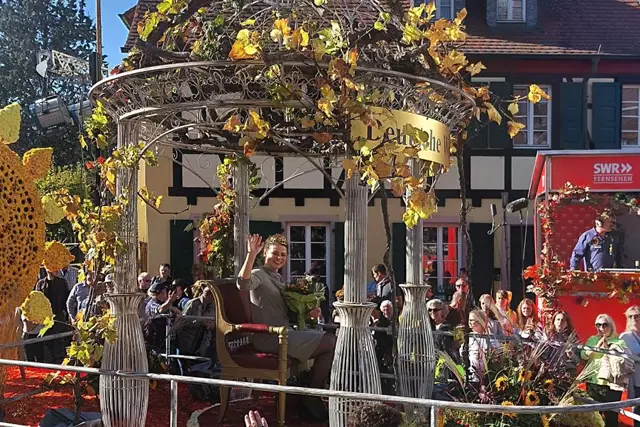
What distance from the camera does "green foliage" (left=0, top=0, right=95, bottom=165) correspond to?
36.6 metres

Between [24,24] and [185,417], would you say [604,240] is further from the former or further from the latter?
[24,24]

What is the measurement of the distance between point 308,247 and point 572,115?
18.6ft

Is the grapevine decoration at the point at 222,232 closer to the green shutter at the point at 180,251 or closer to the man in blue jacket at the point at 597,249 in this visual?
the man in blue jacket at the point at 597,249

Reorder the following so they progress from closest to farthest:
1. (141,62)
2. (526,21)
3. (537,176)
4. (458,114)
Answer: (141,62) < (458,114) < (537,176) < (526,21)

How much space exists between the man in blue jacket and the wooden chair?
576 centimetres

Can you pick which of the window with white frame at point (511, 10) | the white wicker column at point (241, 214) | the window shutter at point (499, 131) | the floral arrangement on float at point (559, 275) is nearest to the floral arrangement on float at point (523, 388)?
the white wicker column at point (241, 214)

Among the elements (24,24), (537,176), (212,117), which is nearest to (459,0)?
(537,176)

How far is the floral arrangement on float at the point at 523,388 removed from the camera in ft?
14.1

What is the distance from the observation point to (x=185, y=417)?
6000mm

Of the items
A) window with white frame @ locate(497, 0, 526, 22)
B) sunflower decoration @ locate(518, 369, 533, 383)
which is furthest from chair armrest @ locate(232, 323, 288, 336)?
window with white frame @ locate(497, 0, 526, 22)

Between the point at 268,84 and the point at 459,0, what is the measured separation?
40.7 ft

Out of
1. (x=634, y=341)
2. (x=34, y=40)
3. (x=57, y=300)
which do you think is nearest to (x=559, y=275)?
(x=634, y=341)

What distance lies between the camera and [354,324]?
463cm

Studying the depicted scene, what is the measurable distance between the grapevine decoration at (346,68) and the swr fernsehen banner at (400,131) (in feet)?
0.04
